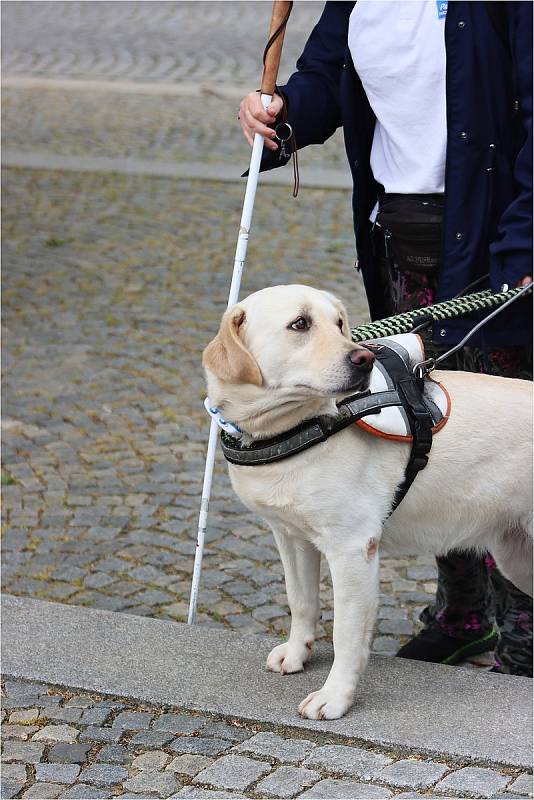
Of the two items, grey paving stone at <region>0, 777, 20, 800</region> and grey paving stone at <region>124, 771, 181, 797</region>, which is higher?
grey paving stone at <region>124, 771, 181, 797</region>

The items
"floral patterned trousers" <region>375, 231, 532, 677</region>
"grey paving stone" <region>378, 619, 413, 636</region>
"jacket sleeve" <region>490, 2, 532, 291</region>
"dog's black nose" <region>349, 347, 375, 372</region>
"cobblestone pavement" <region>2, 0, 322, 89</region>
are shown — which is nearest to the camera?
"dog's black nose" <region>349, 347, 375, 372</region>

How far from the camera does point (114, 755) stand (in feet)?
10.9

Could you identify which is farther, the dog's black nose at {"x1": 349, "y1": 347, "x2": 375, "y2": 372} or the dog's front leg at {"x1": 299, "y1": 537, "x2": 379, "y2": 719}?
the dog's front leg at {"x1": 299, "y1": 537, "x2": 379, "y2": 719}

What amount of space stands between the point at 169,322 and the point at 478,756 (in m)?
5.19

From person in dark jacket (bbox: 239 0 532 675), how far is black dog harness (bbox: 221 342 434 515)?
1.25 feet

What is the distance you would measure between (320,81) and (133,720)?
2179 millimetres

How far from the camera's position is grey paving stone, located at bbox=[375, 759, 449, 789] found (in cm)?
313

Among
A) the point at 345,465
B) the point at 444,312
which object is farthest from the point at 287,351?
the point at 444,312

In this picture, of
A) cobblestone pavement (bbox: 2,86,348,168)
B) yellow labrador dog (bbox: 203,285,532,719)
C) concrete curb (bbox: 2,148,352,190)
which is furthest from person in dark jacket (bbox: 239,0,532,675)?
cobblestone pavement (bbox: 2,86,348,168)

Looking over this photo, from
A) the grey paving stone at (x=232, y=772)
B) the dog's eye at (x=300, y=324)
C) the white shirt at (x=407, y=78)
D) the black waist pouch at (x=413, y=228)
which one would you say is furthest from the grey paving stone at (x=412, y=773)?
→ the white shirt at (x=407, y=78)

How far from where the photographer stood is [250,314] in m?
3.21

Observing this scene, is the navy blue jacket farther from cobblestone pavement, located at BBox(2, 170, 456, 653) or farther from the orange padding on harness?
cobblestone pavement, located at BBox(2, 170, 456, 653)

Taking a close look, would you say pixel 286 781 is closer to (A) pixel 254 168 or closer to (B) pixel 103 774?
(B) pixel 103 774

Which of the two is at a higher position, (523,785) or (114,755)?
(523,785)
